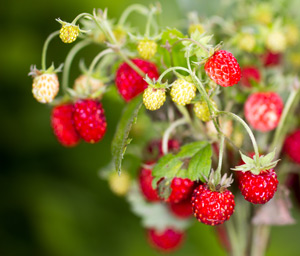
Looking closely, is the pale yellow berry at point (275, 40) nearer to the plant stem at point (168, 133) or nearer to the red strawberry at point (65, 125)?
the plant stem at point (168, 133)

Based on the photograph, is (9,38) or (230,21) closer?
(230,21)

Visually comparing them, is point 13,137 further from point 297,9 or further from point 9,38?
point 297,9

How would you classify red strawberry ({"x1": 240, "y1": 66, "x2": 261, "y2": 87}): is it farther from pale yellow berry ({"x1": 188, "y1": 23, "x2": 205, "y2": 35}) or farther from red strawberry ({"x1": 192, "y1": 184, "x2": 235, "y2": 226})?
red strawberry ({"x1": 192, "y1": 184, "x2": 235, "y2": 226})

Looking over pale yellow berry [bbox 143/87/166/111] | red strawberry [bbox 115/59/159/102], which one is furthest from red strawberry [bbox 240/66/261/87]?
pale yellow berry [bbox 143/87/166/111]

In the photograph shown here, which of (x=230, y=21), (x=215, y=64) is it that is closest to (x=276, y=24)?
(x=230, y=21)

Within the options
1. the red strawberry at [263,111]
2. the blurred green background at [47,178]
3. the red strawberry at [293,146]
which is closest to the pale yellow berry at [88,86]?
the red strawberry at [263,111]

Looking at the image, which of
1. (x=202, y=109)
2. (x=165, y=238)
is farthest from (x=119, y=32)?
(x=165, y=238)
